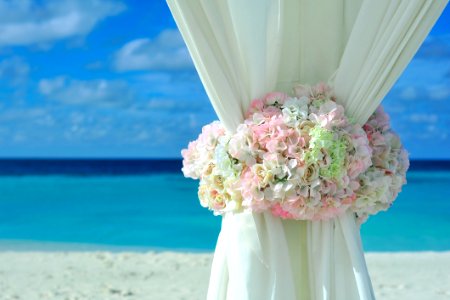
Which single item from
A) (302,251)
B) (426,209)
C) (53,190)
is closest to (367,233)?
(426,209)

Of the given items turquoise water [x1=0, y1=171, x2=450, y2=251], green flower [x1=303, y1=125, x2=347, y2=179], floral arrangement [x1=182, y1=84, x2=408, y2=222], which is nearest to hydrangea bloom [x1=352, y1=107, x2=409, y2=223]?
floral arrangement [x1=182, y1=84, x2=408, y2=222]

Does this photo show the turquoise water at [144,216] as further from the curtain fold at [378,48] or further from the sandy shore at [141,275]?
the curtain fold at [378,48]

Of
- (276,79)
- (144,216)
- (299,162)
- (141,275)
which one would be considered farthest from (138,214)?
(299,162)

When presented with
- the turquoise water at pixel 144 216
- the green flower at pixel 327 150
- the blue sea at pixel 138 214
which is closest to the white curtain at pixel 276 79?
the green flower at pixel 327 150

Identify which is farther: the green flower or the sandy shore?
the sandy shore

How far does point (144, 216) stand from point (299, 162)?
14.5 meters

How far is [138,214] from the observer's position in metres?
16.9

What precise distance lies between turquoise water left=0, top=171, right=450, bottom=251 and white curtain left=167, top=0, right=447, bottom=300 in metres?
8.95

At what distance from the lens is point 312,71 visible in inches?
91.4

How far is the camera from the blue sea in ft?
41.2

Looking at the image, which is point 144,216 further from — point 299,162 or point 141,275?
point 299,162

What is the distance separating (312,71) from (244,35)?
259 millimetres

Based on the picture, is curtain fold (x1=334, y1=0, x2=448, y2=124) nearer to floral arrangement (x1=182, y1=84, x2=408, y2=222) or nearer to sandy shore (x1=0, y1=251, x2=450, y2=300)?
floral arrangement (x1=182, y1=84, x2=408, y2=222)

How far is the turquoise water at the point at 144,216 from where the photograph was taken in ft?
41.9
